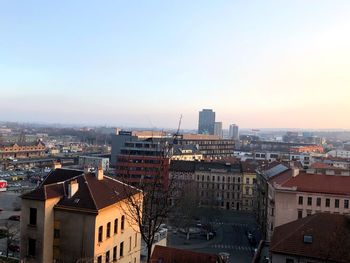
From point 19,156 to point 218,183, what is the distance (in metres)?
110

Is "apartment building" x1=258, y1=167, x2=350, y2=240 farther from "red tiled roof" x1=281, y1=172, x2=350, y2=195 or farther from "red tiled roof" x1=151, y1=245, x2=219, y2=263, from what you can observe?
"red tiled roof" x1=151, y1=245, x2=219, y2=263

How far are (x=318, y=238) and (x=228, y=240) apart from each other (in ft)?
131

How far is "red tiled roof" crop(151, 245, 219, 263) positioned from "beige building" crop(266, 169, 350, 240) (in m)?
23.1

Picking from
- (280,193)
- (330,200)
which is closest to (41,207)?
(280,193)

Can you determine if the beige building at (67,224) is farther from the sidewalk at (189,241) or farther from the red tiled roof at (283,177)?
the sidewalk at (189,241)

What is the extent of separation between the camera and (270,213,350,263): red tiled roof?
27.6 metres

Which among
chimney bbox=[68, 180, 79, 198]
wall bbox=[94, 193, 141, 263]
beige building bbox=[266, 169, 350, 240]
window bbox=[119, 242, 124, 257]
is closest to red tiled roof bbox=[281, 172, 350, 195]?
beige building bbox=[266, 169, 350, 240]

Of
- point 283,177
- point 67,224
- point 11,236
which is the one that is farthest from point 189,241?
point 67,224

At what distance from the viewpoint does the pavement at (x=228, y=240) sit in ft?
204

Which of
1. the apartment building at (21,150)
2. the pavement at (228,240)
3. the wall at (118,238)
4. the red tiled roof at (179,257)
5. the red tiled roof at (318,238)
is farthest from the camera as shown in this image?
the apartment building at (21,150)

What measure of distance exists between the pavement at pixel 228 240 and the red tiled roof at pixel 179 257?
24.2 metres

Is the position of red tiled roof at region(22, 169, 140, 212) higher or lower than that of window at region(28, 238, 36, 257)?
higher

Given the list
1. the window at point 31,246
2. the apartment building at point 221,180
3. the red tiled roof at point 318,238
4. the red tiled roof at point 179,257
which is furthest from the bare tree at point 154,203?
the apartment building at point 221,180

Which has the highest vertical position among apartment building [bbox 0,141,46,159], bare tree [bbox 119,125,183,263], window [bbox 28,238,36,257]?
bare tree [bbox 119,125,183,263]
